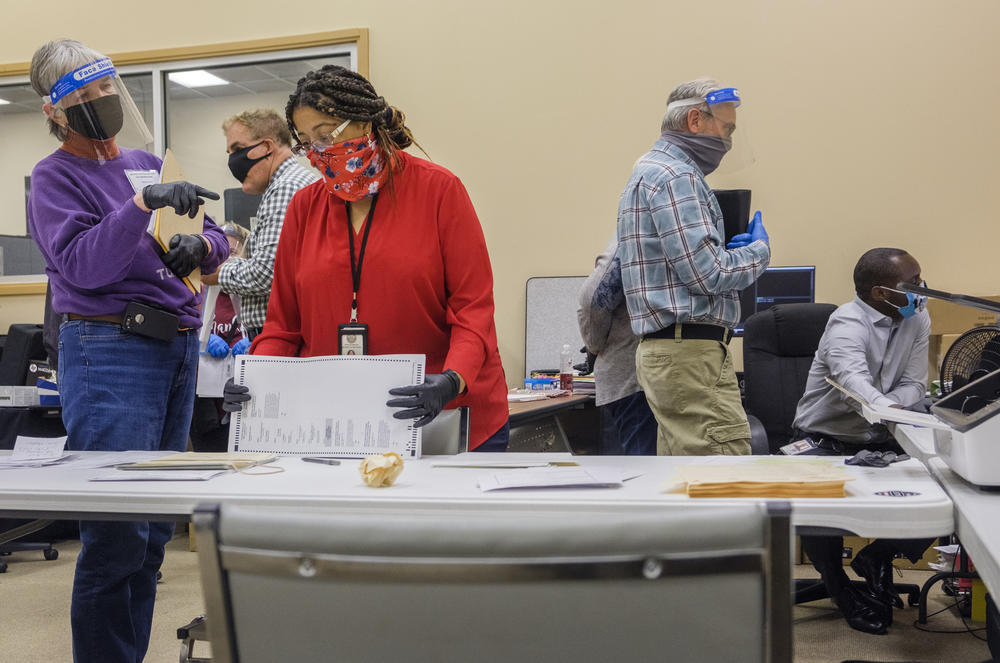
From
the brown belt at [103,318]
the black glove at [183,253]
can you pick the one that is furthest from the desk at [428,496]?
the black glove at [183,253]

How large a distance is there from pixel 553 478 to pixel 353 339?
22.7 inches

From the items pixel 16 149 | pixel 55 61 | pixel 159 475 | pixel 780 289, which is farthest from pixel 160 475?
pixel 16 149

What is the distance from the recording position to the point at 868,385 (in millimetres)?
2611

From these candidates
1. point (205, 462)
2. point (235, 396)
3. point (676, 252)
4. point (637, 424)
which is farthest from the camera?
point (637, 424)

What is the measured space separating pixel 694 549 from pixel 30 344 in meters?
4.04

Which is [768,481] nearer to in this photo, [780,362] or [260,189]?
[780,362]

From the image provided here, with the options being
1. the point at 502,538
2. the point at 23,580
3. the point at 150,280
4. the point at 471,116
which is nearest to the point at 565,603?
the point at 502,538

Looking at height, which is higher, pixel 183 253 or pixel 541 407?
pixel 183 253

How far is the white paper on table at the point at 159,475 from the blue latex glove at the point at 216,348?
1820 millimetres

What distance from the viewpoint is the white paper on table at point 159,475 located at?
1.36 meters

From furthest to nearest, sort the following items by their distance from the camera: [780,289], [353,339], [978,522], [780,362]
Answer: [780,289] < [780,362] < [353,339] < [978,522]

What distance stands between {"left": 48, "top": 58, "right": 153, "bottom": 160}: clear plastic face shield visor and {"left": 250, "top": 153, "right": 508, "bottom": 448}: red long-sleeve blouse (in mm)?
506

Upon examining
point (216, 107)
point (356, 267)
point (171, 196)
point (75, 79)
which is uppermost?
point (216, 107)

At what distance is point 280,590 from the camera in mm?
601
